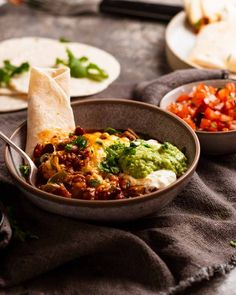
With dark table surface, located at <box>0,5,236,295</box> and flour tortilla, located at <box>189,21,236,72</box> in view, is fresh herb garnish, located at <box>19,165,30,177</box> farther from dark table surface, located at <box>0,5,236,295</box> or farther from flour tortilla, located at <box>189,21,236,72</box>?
flour tortilla, located at <box>189,21,236,72</box>

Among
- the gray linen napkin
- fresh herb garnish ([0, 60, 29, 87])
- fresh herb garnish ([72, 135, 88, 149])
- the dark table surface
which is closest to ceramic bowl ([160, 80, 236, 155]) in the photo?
fresh herb garnish ([72, 135, 88, 149])

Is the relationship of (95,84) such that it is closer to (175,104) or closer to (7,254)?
(175,104)


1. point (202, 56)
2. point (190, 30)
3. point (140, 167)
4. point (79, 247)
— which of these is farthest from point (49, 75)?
point (190, 30)

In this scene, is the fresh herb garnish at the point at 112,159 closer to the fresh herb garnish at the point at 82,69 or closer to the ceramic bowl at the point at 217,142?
the ceramic bowl at the point at 217,142

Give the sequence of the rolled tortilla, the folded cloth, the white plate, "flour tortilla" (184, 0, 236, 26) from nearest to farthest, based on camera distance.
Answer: the folded cloth < the rolled tortilla < the white plate < "flour tortilla" (184, 0, 236, 26)

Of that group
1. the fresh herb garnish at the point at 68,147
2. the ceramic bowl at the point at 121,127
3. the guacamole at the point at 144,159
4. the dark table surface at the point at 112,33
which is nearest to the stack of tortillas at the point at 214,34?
the dark table surface at the point at 112,33

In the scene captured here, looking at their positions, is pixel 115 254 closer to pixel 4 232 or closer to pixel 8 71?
pixel 4 232
